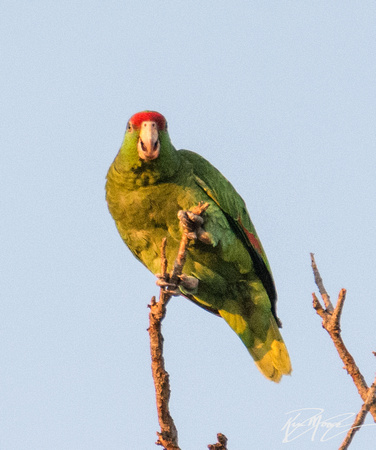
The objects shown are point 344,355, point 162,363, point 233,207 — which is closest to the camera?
point 344,355

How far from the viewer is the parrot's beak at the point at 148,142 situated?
4949 mm

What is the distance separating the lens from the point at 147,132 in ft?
16.3

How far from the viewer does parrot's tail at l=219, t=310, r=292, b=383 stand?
589 centimetres

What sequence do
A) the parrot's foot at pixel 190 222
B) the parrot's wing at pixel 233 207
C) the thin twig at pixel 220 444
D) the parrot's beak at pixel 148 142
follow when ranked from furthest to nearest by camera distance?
the parrot's wing at pixel 233 207 → the parrot's beak at pixel 148 142 → the parrot's foot at pixel 190 222 → the thin twig at pixel 220 444

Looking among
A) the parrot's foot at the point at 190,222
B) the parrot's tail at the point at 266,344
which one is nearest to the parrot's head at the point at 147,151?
the parrot's foot at the point at 190,222

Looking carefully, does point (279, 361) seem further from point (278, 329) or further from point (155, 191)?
point (155, 191)

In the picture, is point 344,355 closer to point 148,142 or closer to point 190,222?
point 190,222

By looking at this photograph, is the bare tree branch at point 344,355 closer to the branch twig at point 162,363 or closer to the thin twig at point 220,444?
the thin twig at point 220,444

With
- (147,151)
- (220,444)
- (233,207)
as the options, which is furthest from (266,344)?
(220,444)

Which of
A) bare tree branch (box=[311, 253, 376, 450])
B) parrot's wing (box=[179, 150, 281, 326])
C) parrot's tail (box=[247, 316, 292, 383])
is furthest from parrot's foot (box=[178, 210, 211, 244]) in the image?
parrot's tail (box=[247, 316, 292, 383])

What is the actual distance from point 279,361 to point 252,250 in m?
1.15

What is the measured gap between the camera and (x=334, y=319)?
340 centimetres

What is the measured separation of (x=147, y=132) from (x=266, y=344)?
8.00 ft

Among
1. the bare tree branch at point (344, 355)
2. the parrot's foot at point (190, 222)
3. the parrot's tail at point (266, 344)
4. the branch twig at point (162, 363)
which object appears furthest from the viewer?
the parrot's tail at point (266, 344)
